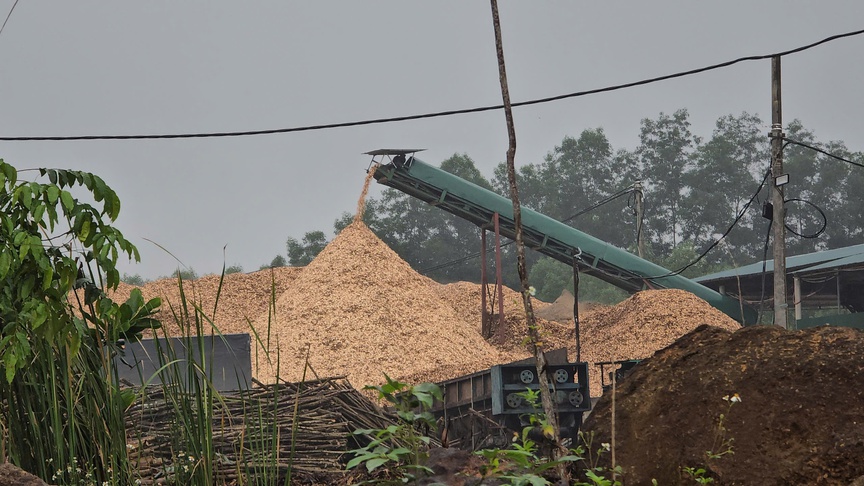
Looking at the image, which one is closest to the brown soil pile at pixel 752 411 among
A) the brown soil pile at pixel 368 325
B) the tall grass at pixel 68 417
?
the tall grass at pixel 68 417

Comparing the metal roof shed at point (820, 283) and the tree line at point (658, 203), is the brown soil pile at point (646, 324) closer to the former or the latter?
the metal roof shed at point (820, 283)

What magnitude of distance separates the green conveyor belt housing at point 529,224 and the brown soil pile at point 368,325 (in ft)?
7.00

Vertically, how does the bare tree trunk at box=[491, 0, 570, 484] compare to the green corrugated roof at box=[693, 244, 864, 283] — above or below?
below

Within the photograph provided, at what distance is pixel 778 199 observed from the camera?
15.8 meters

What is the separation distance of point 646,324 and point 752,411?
19.4m

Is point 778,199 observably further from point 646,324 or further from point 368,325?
point 368,325

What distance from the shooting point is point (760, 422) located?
477cm

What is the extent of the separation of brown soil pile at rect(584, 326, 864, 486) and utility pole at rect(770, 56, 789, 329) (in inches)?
427

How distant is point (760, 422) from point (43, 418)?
3.00 m

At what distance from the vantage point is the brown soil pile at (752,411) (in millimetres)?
4633

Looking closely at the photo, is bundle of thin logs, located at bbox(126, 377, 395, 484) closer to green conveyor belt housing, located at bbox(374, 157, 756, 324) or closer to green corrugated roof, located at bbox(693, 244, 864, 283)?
green conveyor belt housing, located at bbox(374, 157, 756, 324)

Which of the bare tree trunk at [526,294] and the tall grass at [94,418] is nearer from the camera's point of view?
the tall grass at [94,418]

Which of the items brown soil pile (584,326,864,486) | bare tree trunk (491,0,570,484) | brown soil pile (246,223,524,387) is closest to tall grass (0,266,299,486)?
bare tree trunk (491,0,570,484)

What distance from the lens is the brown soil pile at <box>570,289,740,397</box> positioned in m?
23.1
